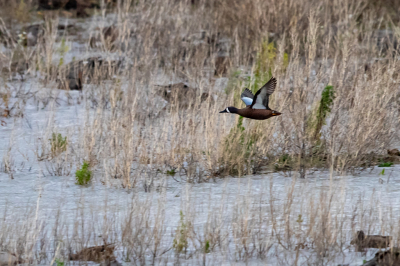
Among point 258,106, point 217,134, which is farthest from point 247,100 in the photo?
point 217,134

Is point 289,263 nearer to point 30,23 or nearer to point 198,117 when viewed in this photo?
point 198,117

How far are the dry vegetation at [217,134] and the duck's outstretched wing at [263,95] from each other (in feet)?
1.70

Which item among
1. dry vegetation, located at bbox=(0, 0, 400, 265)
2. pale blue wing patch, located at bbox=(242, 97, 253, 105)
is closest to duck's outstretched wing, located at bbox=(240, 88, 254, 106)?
pale blue wing patch, located at bbox=(242, 97, 253, 105)

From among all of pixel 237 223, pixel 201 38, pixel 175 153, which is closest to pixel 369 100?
pixel 175 153

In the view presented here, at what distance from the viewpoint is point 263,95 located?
398 cm

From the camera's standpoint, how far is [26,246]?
3002 mm

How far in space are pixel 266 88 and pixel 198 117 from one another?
1.93 metres

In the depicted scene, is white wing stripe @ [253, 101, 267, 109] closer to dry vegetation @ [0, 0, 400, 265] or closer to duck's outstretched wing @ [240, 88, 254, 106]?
duck's outstretched wing @ [240, 88, 254, 106]

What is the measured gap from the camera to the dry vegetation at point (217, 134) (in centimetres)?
324

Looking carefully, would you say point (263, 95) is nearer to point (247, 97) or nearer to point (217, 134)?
point (247, 97)

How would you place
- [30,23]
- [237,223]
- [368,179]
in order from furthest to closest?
[30,23]
[368,179]
[237,223]

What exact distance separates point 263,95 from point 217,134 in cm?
109

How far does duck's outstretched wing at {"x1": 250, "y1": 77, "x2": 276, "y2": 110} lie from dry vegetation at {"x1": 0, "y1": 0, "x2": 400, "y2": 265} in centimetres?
52

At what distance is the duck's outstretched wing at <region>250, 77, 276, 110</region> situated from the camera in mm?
3883
